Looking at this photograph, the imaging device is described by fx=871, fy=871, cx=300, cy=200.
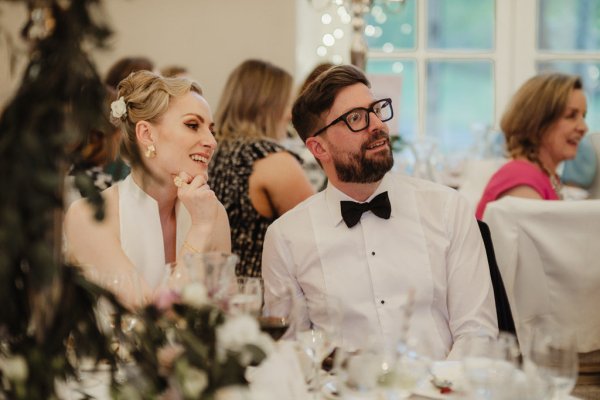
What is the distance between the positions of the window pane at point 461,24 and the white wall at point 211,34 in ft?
3.86

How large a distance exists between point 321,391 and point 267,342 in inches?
20.1

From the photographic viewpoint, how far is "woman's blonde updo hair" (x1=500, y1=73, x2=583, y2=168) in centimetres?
389

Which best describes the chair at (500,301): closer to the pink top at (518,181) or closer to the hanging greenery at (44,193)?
the pink top at (518,181)

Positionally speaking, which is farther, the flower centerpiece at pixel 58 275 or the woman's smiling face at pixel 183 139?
the woman's smiling face at pixel 183 139

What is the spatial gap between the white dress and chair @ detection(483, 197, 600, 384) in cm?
113

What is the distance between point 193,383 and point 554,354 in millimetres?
709

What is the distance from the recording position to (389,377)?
134 centimetres

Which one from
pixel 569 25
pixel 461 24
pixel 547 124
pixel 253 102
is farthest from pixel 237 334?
pixel 569 25

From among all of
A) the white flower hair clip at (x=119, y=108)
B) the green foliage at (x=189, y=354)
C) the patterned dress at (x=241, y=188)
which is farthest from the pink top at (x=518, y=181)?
the green foliage at (x=189, y=354)

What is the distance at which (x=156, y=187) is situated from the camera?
107 inches

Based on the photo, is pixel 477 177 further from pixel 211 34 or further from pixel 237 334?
pixel 237 334

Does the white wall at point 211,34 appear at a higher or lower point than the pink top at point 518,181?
higher

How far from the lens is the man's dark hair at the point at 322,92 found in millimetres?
2662

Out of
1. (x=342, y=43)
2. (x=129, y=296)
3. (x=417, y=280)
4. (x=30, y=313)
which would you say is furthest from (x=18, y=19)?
(x=30, y=313)
